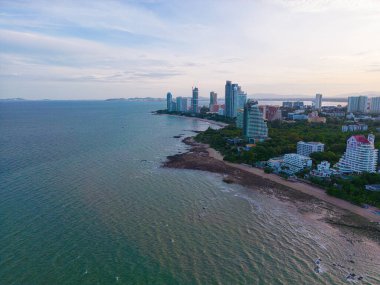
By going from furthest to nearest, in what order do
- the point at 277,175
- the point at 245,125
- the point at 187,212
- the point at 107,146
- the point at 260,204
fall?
the point at 245,125
the point at 107,146
the point at 277,175
the point at 260,204
the point at 187,212

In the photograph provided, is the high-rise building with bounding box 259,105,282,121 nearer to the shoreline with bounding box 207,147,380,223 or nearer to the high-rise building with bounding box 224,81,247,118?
the high-rise building with bounding box 224,81,247,118

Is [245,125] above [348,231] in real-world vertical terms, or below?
above

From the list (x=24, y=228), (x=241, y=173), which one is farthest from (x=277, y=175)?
(x=24, y=228)

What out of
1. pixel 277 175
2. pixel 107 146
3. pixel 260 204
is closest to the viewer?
pixel 260 204

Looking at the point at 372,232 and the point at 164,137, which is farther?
the point at 164,137

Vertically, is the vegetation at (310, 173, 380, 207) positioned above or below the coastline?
above

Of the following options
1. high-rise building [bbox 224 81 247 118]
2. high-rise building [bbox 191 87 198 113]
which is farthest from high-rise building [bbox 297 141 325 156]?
high-rise building [bbox 191 87 198 113]

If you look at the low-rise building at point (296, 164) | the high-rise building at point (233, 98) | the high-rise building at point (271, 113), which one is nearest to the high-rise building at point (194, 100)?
the high-rise building at point (233, 98)

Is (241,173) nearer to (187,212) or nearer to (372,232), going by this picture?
(187,212)
